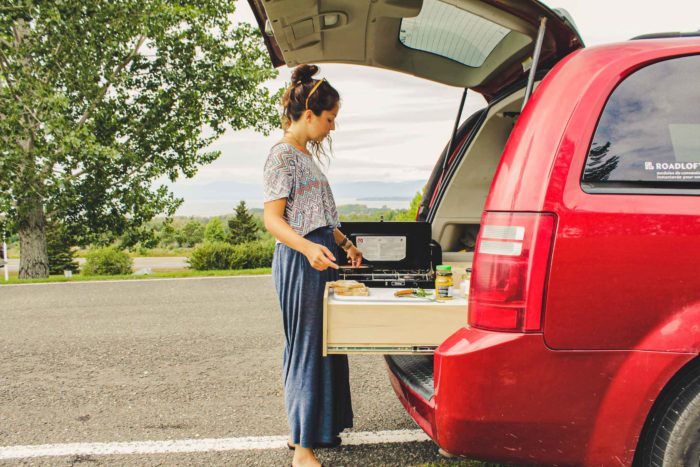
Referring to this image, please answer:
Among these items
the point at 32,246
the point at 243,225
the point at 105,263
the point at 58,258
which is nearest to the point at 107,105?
the point at 32,246

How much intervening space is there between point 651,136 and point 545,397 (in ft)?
2.89

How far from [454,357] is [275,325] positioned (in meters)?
4.62

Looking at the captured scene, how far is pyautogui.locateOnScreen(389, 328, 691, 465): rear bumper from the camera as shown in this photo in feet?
5.81

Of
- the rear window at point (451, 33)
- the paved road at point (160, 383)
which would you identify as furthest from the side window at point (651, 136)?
the paved road at point (160, 383)

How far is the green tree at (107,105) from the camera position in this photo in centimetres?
1413

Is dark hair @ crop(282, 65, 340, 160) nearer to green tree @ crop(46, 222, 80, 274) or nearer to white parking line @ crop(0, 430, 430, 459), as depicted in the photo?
white parking line @ crop(0, 430, 430, 459)

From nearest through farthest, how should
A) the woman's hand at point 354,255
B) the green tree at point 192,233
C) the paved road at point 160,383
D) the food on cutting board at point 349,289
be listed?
1. the food on cutting board at point 349,289
2. the woman's hand at point 354,255
3. the paved road at point 160,383
4. the green tree at point 192,233

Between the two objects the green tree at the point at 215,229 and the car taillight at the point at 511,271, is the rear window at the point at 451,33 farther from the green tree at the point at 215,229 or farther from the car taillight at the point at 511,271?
the green tree at the point at 215,229

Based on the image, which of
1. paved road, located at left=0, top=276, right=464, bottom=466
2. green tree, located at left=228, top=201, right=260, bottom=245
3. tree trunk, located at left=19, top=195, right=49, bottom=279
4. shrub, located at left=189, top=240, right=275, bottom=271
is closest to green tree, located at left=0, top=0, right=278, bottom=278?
tree trunk, located at left=19, top=195, right=49, bottom=279

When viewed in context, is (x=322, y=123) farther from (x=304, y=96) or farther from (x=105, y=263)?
(x=105, y=263)

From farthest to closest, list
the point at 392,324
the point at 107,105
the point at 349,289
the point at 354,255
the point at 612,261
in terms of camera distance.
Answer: the point at 107,105, the point at 354,255, the point at 349,289, the point at 392,324, the point at 612,261

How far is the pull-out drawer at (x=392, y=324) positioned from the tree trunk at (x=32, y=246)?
16386 mm

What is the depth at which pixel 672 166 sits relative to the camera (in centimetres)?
183

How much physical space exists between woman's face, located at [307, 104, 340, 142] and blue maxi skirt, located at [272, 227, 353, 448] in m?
0.43
